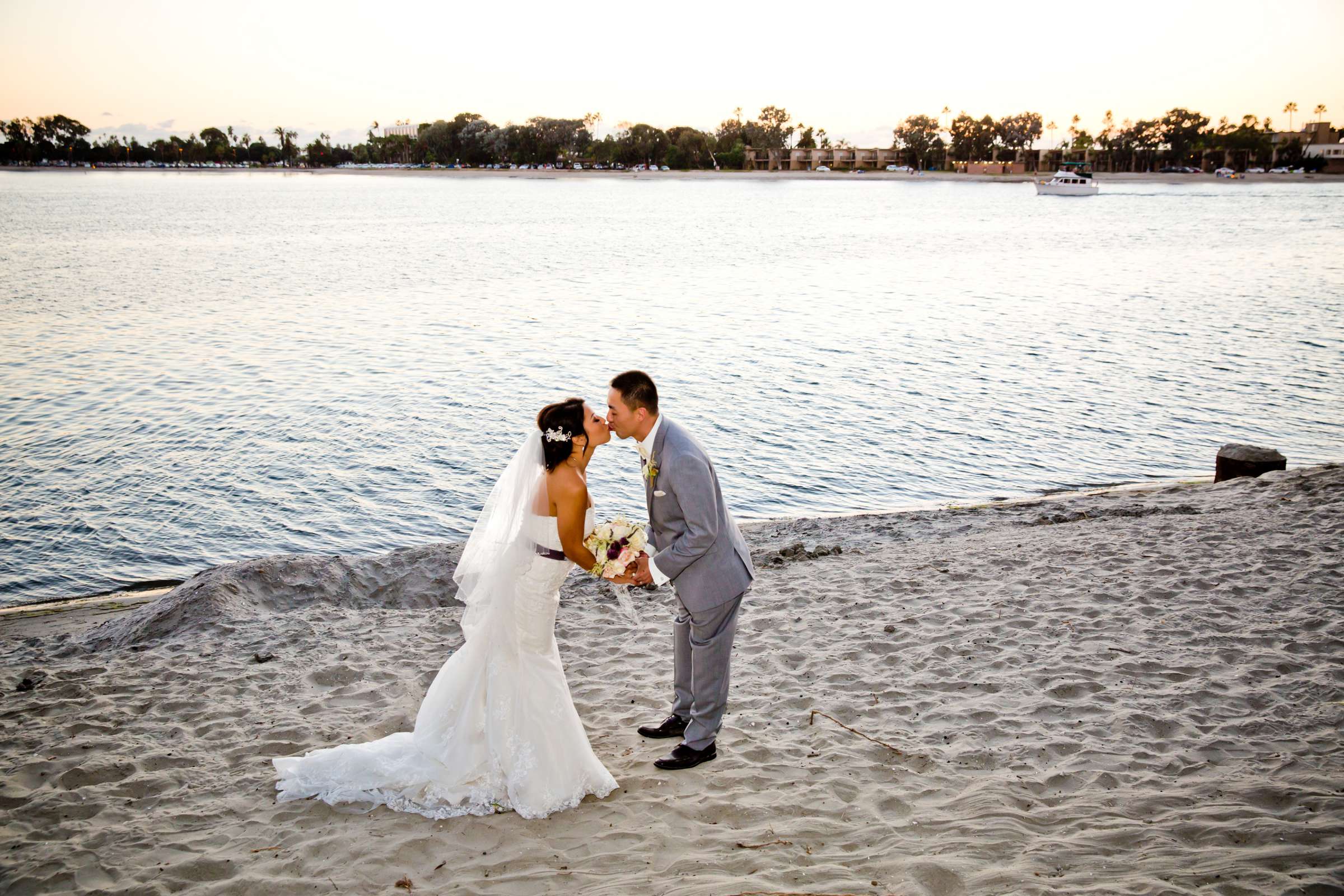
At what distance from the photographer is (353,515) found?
1374 centimetres

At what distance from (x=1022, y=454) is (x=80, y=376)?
74.7 ft

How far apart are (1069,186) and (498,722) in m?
143

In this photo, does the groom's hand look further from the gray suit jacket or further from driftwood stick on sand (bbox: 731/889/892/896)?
driftwood stick on sand (bbox: 731/889/892/896)

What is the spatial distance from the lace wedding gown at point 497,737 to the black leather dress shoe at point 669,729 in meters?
0.71

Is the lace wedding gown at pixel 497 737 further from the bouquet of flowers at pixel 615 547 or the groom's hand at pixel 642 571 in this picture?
the groom's hand at pixel 642 571

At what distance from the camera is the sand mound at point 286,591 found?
838 cm

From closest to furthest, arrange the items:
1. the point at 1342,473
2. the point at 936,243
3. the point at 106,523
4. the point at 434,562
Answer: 1. the point at 434,562
2. the point at 1342,473
3. the point at 106,523
4. the point at 936,243

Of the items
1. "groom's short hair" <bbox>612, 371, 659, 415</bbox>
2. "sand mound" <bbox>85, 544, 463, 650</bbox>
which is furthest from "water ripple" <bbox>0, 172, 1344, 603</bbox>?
"groom's short hair" <bbox>612, 371, 659, 415</bbox>

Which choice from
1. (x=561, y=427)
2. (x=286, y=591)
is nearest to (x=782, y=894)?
(x=561, y=427)

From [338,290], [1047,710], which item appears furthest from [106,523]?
[338,290]

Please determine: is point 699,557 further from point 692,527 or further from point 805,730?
point 805,730

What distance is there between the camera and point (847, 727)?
19.5 ft

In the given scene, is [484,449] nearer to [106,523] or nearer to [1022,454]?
[106,523]

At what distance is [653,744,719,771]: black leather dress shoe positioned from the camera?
5.43 m
